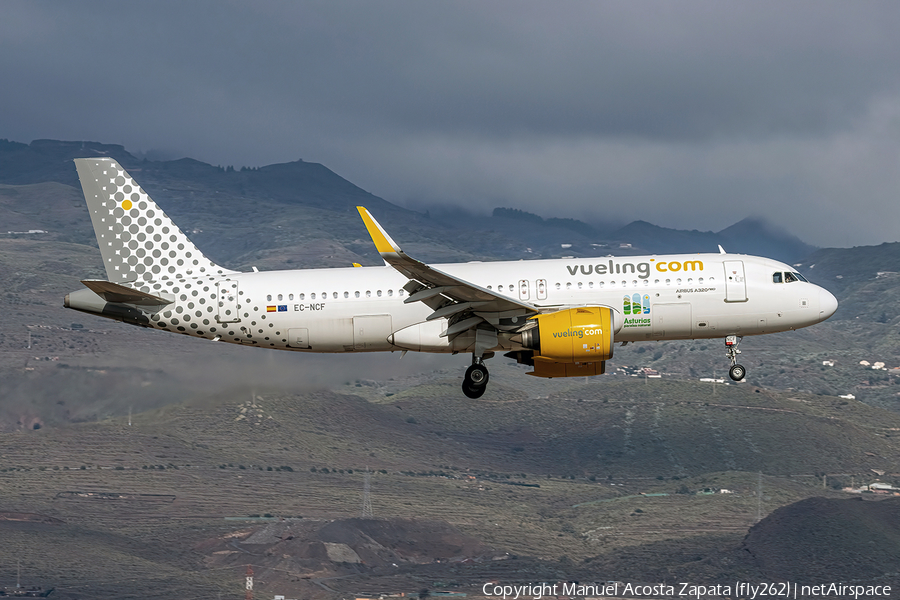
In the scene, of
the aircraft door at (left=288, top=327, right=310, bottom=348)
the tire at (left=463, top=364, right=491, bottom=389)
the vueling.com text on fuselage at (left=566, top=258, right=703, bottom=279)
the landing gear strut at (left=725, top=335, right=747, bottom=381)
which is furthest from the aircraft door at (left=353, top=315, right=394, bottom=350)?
the landing gear strut at (left=725, top=335, right=747, bottom=381)

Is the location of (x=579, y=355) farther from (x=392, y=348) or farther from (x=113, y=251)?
(x=113, y=251)

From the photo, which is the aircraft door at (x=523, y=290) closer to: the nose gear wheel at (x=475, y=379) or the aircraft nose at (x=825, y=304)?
the nose gear wheel at (x=475, y=379)

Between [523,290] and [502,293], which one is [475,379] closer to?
[502,293]

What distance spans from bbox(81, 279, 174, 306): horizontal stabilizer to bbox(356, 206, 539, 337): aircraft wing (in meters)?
10.3

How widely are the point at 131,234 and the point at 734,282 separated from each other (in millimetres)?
26529

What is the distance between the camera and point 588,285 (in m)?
46.4

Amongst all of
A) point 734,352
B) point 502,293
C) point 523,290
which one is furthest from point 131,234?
point 734,352

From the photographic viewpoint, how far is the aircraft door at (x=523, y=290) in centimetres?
4612

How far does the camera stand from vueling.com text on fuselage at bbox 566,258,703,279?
153 feet

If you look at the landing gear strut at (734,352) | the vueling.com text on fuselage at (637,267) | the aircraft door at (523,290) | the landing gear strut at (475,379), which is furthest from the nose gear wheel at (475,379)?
the landing gear strut at (734,352)

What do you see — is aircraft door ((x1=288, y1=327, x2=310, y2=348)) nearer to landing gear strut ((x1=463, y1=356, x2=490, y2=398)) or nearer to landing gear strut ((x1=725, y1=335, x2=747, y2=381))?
landing gear strut ((x1=463, y1=356, x2=490, y2=398))

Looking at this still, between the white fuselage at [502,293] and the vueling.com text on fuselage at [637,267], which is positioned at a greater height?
the vueling.com text on fuselage at [637,267]

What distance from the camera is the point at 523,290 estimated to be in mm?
46250

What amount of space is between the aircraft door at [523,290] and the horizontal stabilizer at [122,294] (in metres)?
15.0
